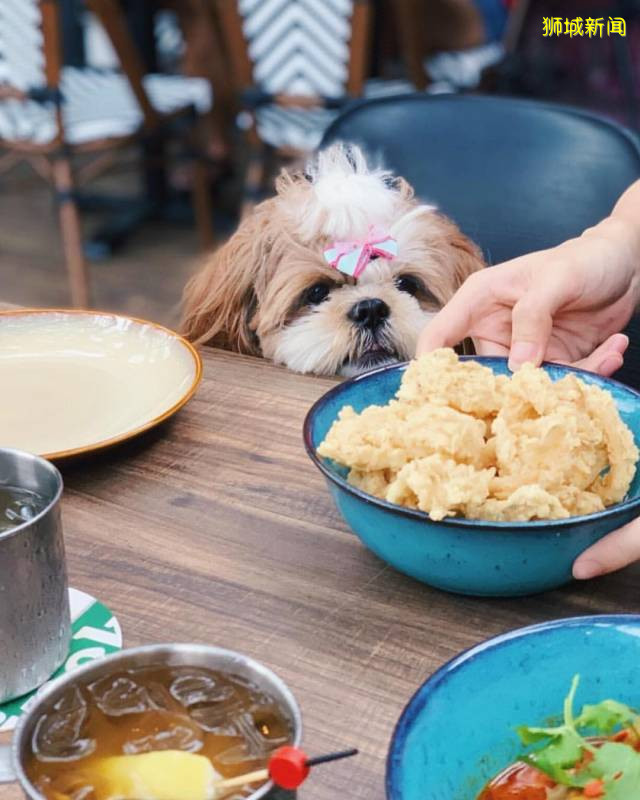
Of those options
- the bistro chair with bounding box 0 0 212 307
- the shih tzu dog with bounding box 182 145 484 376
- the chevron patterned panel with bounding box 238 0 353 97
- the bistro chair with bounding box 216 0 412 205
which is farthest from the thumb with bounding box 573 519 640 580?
the bistro chair with bounding box 0 0 212 307

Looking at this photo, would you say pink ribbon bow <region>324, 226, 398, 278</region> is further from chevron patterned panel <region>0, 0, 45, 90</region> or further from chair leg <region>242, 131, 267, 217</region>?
chevron patterned panel <region>0, 0, 45, 90</region>

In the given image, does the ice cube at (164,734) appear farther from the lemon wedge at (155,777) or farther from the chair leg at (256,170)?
the chair leg at (256,170)

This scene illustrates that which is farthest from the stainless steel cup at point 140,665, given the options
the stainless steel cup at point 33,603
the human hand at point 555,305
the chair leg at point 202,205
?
the chair leg at point 202,205

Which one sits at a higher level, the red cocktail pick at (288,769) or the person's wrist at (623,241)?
the red cocktail pick at (288,769)

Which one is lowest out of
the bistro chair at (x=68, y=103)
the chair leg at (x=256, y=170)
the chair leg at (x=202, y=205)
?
the chair leg at (x=202, y=205)

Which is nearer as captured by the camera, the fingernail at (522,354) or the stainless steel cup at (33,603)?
the stainless steel cup at (33,603)

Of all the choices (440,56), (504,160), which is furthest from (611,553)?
(440,56)

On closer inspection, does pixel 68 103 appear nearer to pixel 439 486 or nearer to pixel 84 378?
pixel 84 378

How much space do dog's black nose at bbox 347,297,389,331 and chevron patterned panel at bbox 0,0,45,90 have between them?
2244mm

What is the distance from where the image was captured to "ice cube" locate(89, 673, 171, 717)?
568 mm

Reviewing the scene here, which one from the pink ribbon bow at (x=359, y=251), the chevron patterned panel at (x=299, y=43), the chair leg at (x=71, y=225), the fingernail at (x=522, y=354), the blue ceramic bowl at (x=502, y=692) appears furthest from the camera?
the chair leg at (x=71, y=225)

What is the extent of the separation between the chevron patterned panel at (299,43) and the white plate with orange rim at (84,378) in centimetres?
213

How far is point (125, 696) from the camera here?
576 millimetres

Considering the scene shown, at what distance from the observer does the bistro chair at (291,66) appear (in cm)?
321
